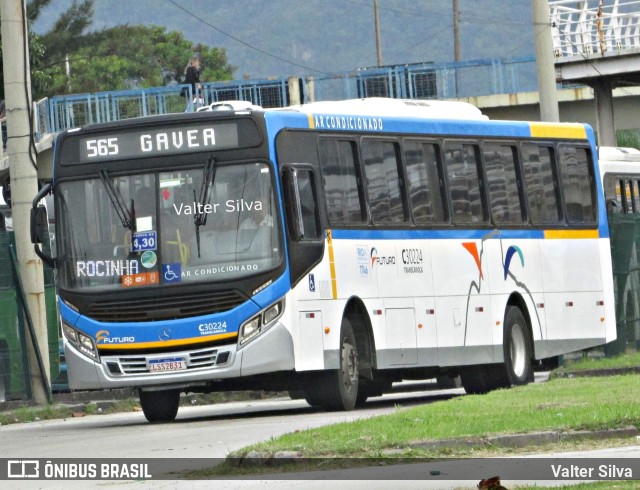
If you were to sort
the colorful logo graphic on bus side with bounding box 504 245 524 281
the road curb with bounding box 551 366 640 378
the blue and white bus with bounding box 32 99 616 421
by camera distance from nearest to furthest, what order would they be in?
the blue and white bus with bounding box 32 99 616 421, the colorful logo graphic on bus side with bounding box 504 245 524 281, the road curb with bounding box 551 366 640 378

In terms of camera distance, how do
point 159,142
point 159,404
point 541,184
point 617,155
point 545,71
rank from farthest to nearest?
point 617,155 < point 545,71 < point 541,184 < point 159,404 < point 159,142

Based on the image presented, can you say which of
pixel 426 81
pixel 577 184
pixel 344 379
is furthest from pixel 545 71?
pixel 426 81

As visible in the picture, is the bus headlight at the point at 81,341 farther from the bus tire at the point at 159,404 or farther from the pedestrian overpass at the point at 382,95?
the pedestrian overpass at the point at 382,95

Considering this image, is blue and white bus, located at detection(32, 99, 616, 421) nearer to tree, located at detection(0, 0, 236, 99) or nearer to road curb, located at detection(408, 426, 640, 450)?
road curb, located at detection(408, 426, 640, 450)

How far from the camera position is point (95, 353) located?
18578 millimetres

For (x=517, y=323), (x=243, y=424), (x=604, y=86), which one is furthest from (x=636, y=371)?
(x=604, y=86)

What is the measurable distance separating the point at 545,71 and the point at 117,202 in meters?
9.84

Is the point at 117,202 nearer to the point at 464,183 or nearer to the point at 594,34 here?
the point at 464,183

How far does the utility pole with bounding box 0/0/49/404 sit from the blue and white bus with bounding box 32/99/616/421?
4011mm

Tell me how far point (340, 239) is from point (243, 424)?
8.54 ft

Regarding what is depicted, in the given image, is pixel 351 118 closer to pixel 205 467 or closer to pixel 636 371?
pixel 636 371

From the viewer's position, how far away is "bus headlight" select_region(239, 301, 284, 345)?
1816 cm

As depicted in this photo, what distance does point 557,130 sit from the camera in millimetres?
23875

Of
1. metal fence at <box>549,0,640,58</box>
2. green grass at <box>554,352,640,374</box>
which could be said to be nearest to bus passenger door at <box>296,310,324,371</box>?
green grass at <box>554,352,640,374</box>
